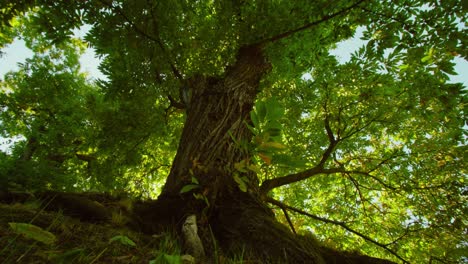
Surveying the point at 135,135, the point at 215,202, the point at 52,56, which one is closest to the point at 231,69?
the point at 135,135

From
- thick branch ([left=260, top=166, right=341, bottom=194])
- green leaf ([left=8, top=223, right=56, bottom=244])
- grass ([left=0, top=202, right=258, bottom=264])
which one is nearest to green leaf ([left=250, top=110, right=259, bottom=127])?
grass ([left=0, top=202, right=258, bottom=264])

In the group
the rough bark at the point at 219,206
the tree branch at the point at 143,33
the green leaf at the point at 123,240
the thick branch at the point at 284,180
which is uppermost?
the tree branch at the point at 143,33

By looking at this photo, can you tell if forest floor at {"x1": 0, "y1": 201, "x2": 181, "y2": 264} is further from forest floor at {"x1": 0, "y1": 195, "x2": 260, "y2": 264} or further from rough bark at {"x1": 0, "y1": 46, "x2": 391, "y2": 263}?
rough bark at {"x1": 0, "y1": 46, "x2": 391, "y2": 263}

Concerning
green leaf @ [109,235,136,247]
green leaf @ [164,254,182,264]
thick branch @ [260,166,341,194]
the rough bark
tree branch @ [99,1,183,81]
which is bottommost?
green leaf @ [164,254,182,264]

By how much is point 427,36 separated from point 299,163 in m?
1.75

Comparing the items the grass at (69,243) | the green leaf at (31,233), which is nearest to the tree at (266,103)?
the grass at (69,243)

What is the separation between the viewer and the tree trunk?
5.24 ft

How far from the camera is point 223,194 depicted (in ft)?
6.75

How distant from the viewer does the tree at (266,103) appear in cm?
183

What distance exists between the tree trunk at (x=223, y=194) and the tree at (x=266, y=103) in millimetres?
12

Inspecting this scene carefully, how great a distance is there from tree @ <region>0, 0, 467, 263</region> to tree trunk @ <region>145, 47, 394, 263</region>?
0.01m

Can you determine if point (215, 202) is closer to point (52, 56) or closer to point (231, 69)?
point (231, 69)

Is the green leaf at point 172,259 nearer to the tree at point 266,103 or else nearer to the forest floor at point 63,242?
the forest floor at point 63,242

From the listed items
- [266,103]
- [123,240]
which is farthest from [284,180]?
[123,240]
